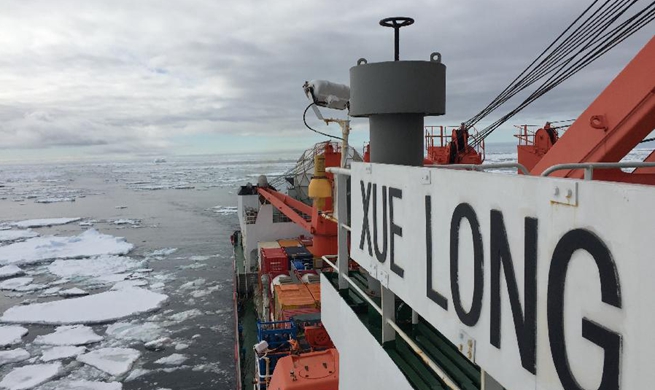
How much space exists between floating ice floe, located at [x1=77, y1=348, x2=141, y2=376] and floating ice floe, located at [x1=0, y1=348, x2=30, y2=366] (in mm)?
2384

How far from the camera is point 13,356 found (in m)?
19.3

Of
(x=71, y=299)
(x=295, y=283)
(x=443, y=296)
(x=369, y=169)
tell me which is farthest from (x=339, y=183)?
(x=71, y=299)

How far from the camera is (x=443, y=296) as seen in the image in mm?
2719

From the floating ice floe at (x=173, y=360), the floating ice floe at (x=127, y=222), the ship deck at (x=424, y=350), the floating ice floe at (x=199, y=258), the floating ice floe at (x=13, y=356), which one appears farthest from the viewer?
the floating ice floe at (x=127, y=222)

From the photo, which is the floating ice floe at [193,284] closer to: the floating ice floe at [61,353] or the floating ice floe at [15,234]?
the floating ice floe at [61,353]

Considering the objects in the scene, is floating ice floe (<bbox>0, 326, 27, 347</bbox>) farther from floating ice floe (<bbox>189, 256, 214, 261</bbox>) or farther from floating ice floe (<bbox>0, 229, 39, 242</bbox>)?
floating ice floe (<bbox>0, 229, 39, 242</bbox>)

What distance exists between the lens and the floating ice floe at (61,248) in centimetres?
3825

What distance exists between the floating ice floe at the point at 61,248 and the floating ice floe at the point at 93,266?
1.77m

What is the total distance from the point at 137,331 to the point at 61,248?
2431 centimetres

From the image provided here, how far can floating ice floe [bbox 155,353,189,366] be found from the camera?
61.6ft

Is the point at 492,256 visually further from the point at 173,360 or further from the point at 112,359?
the point at 112,359

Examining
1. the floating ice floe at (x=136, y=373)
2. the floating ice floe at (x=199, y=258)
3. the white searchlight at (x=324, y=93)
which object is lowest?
the floating ice floe at (x=136, y=373)

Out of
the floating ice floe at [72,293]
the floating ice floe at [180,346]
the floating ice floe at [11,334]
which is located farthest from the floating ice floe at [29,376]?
the floating ice floe at [72,293]

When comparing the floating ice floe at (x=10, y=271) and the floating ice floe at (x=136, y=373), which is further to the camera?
the floating ice floe at (x=10, y=271)
